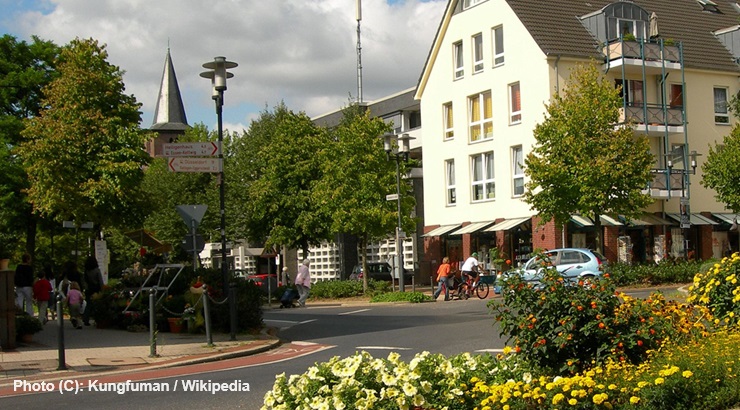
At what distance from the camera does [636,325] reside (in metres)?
8.29

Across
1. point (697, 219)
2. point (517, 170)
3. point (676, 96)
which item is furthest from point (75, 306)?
point (676, 96)

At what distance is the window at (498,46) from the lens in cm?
4288

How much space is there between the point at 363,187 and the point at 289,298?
8519mm

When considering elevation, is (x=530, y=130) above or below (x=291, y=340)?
above

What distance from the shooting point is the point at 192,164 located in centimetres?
1777

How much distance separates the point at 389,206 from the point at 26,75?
15938 mm

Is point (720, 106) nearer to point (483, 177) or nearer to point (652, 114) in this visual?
point (652, 114)

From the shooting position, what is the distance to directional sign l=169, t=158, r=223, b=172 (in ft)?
57.8

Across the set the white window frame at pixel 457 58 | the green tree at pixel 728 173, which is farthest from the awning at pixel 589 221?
the white window frame at pixel 457 58

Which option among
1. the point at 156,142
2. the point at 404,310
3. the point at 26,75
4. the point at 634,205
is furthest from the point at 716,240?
the point at 156,142

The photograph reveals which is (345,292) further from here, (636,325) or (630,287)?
(636,325)

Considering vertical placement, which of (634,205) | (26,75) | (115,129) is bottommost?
(634,205)

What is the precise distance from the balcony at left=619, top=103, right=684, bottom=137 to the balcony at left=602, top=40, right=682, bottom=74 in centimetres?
171

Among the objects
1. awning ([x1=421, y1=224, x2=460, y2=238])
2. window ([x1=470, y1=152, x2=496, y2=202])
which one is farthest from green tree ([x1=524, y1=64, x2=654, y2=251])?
Result: awning ([x1=421, y1=224, x2=460, y2=238])
